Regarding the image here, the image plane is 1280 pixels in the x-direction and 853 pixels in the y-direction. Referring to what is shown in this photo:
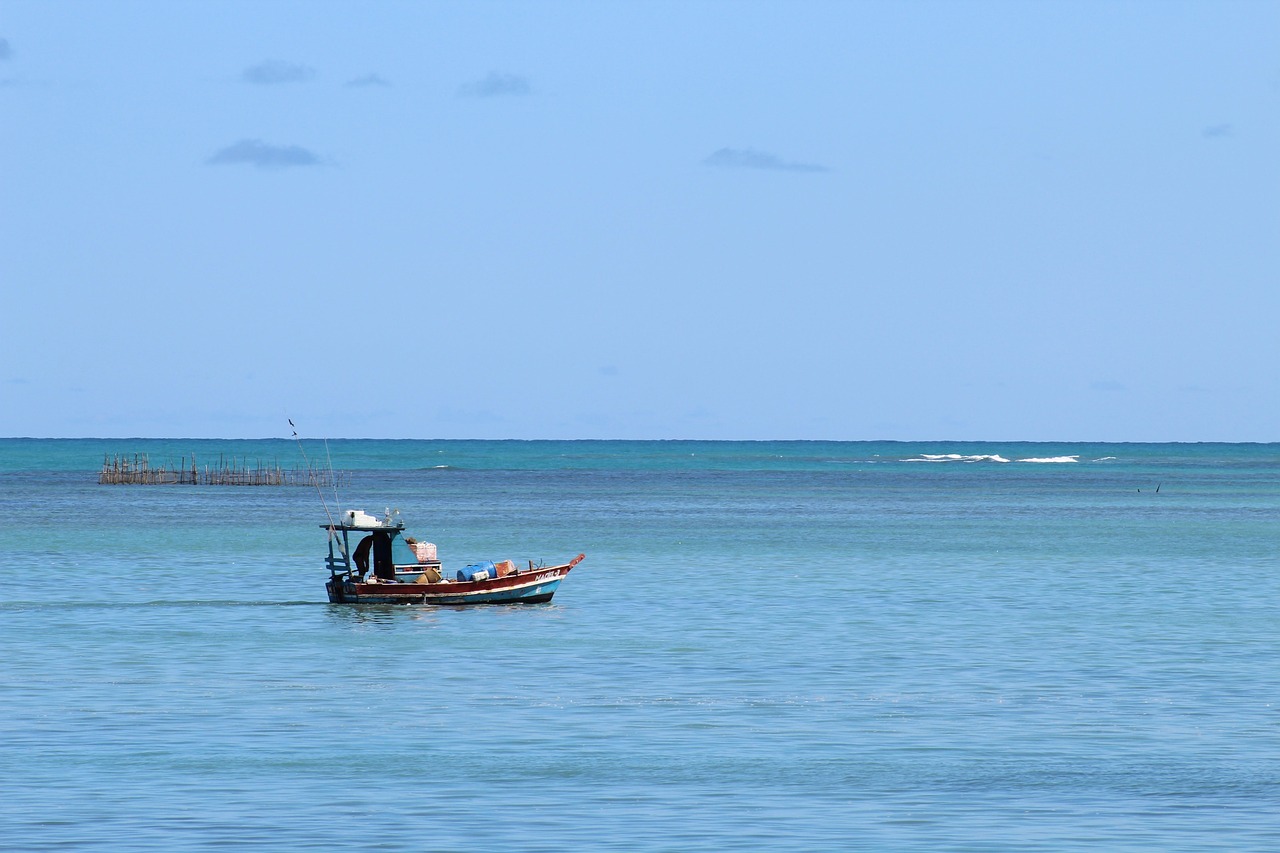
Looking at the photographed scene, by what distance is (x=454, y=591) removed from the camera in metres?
47.2

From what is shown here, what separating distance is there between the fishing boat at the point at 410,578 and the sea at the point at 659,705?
3.45 feet

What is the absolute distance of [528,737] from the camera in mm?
26578

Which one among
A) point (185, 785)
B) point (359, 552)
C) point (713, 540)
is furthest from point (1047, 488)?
point (185, 785)

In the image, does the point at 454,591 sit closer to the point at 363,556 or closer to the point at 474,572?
the point at 474,572

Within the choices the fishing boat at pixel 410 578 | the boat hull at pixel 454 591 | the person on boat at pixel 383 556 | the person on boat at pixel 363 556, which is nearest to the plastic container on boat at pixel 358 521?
the fishing boat at pixel 410 578

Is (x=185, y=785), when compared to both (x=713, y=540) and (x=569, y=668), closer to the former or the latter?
(x=569, y=668)

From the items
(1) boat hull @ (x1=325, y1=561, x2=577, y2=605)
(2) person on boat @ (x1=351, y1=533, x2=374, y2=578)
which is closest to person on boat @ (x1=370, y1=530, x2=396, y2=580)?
(2) person on boat @ (x1=351, y1=533, x2=374, y2=578)

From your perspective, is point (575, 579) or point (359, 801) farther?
point (575, 579)

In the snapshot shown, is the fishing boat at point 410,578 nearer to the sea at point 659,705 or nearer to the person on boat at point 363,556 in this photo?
the person on boat at point 363,556

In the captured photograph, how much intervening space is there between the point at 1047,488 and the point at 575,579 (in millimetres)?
100563

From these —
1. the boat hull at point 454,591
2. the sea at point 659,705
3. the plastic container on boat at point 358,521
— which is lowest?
the sea at point 659,705

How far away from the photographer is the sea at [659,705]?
69.9 feet

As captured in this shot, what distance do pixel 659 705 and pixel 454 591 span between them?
18344mm

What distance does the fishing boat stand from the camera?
46875mm
